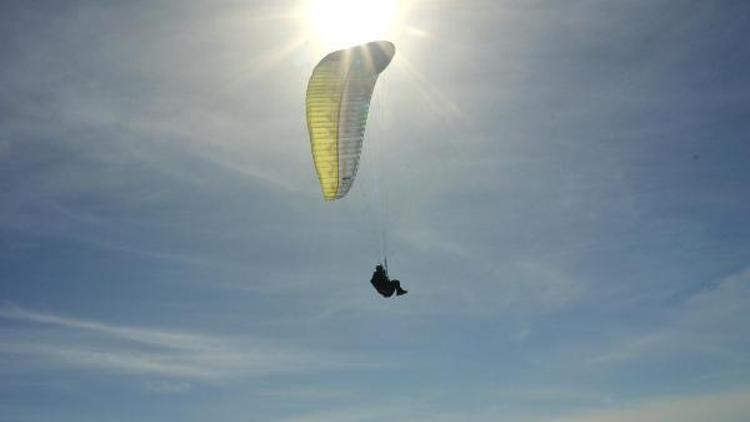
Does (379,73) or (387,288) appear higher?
(379,73)

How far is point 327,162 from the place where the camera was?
52625mm

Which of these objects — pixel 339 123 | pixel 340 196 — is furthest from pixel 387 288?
pixel 339 123

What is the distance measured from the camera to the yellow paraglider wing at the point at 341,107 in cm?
5181

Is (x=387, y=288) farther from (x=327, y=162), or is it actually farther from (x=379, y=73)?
(x=379, y=73)

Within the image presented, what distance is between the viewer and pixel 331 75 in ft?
170

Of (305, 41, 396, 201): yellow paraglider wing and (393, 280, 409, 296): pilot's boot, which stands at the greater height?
(305, 41, 396, 201): yellow paraglider wing

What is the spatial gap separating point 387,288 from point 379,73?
1079 centimetres

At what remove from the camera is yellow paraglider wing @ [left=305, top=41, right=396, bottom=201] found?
5181 cm

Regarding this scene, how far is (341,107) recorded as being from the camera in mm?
52094

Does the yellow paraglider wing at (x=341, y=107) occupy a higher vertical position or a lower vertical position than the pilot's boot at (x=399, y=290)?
higher

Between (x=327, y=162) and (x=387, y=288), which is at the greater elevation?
(x=327, y=162)

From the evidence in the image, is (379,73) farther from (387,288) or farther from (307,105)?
(387,288)

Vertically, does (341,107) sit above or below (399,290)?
above

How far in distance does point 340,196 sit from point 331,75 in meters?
5.88
